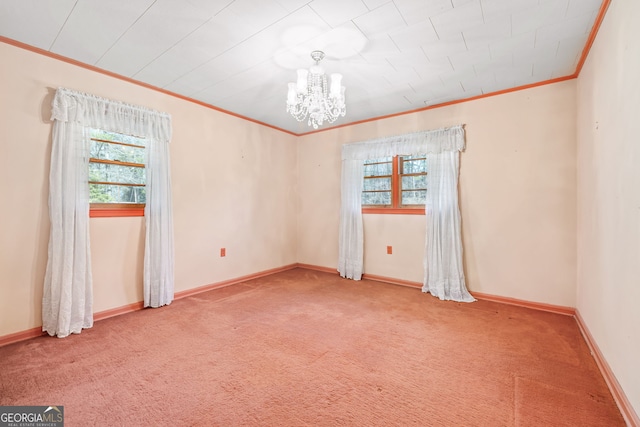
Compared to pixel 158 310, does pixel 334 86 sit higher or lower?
higher

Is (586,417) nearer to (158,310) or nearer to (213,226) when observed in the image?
(158,310)

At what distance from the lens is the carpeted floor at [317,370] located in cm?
143

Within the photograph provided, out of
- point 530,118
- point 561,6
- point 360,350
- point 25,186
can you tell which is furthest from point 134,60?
point 530,118

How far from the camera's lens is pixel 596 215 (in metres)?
2.04

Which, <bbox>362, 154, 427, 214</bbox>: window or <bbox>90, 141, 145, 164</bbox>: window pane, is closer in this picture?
<bbox>90, 141, 145, 164</bbox>: window pane

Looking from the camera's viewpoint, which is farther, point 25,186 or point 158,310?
point 158,310

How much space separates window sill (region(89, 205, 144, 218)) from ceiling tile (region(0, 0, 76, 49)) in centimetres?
143

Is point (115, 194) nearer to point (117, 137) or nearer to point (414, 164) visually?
point (117, 137)

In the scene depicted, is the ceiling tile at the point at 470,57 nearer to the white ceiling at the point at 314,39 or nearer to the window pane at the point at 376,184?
the white ceiling at the point at 314,39

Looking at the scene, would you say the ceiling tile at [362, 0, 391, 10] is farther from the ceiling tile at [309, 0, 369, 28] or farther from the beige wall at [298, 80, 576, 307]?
the beige wall at [298, 80, 576, 307]

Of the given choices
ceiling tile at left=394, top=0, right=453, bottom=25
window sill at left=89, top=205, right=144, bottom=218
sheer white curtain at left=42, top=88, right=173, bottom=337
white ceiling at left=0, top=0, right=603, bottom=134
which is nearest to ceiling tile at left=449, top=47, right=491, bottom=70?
white ceiling at left=0, top=0, right=603, bottom=134

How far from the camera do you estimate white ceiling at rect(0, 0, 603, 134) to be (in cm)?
179

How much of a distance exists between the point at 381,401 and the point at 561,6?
2760 millimetres
